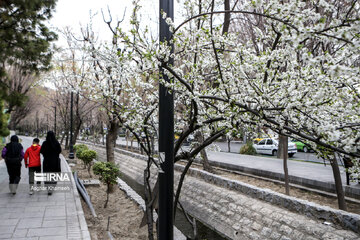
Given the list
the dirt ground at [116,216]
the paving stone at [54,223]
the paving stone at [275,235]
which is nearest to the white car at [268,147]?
the dirt ground at [116,216]

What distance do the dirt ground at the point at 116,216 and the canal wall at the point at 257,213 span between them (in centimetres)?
225

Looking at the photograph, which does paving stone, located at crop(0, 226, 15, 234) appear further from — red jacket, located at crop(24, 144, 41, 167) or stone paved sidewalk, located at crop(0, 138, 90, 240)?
red jacket, located at crop(24, 144, 41, 167)

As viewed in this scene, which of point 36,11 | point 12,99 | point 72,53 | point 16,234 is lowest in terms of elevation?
point 16,234

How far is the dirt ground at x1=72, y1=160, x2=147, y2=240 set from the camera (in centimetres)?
661

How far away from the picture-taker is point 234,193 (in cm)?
830

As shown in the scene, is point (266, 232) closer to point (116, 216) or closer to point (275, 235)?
point (275, 235)

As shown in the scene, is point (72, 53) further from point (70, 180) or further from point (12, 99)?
point (70, 180)

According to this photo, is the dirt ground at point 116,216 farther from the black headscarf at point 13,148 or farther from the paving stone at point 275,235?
the paving stone at point 275,235

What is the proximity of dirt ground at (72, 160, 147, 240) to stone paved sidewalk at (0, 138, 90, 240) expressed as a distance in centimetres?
44

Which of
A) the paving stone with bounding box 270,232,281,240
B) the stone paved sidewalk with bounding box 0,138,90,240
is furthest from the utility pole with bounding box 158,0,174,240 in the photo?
the paving stone with bounding box 270,232,281,240

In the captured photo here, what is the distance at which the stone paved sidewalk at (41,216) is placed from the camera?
529 cm

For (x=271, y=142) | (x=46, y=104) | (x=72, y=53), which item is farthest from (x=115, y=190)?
(x=46, y=104)

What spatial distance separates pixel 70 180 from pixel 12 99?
376 centimetres

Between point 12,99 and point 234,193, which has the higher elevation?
point 12,99
